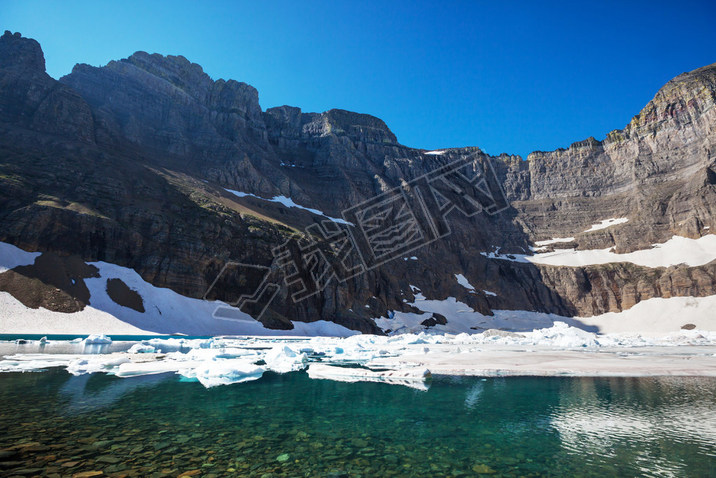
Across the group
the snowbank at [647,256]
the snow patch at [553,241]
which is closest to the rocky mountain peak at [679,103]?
the snowbank at [647,256]

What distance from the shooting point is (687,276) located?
334ft

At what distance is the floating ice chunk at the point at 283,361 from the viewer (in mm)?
23812

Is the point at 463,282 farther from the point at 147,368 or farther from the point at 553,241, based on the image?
the point at 147,368

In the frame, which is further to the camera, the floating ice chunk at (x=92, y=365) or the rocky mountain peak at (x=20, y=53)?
the rocky mountain peak at (x=20, y=53)

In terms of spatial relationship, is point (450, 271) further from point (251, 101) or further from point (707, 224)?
point (251, 101)

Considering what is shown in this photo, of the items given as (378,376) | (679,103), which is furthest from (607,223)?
(378,376)

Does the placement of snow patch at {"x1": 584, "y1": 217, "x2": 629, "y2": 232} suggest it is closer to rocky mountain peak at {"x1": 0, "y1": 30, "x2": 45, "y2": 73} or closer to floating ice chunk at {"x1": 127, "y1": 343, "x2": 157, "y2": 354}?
floating ice chunk at {"x1": 127, "y1": 343, "x2": 157, "y2": 354}

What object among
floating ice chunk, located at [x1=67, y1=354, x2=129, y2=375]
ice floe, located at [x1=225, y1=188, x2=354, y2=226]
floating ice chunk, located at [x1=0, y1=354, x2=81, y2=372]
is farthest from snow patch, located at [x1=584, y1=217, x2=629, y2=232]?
floating ice chunk, located at [x1=0, y1=354, x2=81, y2=372]

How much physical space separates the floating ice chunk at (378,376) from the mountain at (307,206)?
1971 inches

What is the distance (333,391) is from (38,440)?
35.0 ft

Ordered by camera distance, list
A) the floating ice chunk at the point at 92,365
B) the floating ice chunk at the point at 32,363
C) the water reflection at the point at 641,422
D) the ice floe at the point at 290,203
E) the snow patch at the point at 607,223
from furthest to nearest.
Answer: the snow patch at the point at 607,223
the ice floe at the point at 290,203
the floating ice chunk at the point at 92,365
the floating ice chunk at the point at 32,363
the water reflection at the point at 641,422

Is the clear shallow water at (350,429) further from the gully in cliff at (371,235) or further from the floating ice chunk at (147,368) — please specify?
the gully in cliff at (371,235)

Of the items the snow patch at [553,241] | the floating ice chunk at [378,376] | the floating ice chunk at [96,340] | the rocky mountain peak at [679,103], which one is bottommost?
the floating ice chunk at [378,376]

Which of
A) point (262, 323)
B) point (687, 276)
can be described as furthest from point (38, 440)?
point (687, 276)
